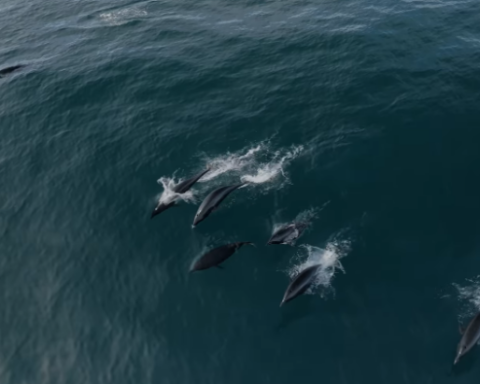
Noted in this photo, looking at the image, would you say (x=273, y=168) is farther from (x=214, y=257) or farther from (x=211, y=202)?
(x=214, y=257)

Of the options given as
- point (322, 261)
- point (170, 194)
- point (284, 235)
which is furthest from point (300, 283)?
point (170, 194)

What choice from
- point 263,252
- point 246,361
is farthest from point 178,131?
point 246,361

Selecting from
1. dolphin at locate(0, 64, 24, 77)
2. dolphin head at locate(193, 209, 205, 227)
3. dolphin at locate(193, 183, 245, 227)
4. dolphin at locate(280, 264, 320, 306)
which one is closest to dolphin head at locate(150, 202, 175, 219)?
dolphin at locate(193, 183, 245, 227)

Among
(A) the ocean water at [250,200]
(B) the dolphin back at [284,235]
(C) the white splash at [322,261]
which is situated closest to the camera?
(A) the ocean water at [250,200]

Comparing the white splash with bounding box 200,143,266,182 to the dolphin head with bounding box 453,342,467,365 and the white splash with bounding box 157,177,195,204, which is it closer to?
the white splash with bounding box 157,177,195,204

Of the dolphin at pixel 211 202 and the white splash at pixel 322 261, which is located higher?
the dolphin at pixel 211 202

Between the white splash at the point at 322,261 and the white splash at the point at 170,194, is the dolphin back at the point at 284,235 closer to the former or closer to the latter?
the white splash at the point at 322,261

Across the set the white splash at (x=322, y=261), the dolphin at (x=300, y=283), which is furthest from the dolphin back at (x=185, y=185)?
the dolphin at (x=300, y=283)

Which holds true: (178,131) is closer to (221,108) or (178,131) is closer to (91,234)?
(221,108)
